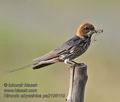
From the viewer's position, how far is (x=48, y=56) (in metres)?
2.89

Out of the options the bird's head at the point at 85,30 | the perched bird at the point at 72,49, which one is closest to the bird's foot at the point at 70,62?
the perched bird at the point at 72,49

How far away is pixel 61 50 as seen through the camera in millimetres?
2879

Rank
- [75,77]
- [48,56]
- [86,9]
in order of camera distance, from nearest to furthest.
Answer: [75,77], [48,56], [86,9]

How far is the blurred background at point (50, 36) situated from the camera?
3035mm

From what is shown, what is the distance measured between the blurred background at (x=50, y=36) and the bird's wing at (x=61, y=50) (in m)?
0.07

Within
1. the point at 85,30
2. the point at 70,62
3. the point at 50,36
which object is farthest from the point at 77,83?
the point at 50,36

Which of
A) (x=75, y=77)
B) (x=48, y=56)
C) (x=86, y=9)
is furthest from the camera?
(x=86, y=9)

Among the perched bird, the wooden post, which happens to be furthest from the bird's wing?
the wooden post

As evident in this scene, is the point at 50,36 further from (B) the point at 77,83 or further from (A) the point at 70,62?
(B) the point at 77,83

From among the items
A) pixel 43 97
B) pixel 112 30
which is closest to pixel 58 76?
pixel 43 97

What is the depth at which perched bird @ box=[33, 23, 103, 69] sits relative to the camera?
2824mm

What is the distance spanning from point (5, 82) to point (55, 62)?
30 centimetres

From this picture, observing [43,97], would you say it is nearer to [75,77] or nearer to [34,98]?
[34,98]

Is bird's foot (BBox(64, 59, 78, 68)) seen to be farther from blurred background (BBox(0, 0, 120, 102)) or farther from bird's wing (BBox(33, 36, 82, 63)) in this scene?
blurred background (BBox(0, 0, 120, 102))
